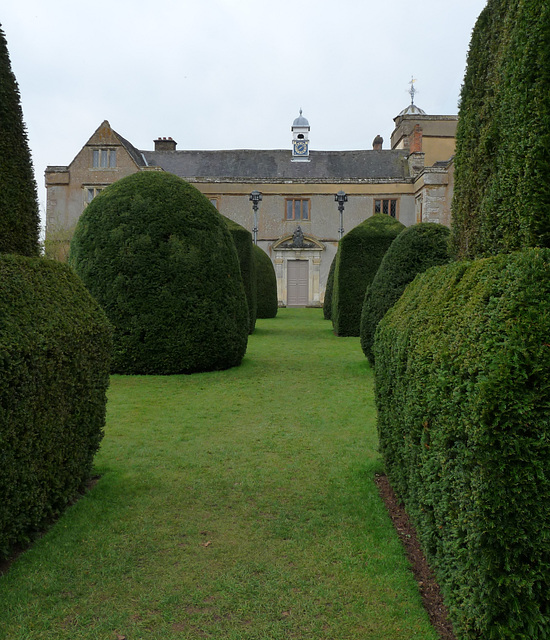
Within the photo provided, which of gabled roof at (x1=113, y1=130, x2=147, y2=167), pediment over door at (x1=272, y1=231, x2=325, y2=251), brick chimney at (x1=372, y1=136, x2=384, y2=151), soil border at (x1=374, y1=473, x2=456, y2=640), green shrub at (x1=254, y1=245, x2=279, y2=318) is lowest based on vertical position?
soil border at (x1=374, y1=473, x2=456, y2=640)

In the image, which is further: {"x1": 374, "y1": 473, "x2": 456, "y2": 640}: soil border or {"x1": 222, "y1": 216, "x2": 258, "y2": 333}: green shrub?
{"x1": 222, "y1": 216, "x2": 258, "y2": 333}: green shrub

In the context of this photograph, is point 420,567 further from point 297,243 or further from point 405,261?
point 297,243

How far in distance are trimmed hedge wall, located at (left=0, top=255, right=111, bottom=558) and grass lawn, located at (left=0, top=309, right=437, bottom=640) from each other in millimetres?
311

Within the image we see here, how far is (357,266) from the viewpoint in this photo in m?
17.4

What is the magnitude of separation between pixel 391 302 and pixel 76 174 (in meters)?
30.8

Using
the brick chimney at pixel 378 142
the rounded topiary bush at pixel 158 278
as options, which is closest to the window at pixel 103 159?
the brick chimney at pixel 378 142

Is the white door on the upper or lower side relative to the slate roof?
lower

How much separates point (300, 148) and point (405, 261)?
32.6m

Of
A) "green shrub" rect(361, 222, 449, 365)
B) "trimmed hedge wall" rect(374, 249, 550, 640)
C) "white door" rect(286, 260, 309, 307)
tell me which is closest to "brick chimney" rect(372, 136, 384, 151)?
"white door" rect(286, 260, 309, 307)

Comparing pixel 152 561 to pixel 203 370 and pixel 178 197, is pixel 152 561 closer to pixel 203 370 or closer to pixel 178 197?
Result: pixel 203 370

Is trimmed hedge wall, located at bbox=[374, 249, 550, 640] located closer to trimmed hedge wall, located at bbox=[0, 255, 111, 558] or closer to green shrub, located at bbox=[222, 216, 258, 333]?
trimmed hedge wall, located at bbox=[0, 255, 111, 558]

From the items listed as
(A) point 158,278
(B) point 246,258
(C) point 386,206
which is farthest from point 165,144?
(A) point 158,278

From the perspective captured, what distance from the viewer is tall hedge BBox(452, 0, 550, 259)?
2.76 meters

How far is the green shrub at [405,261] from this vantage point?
952cm
